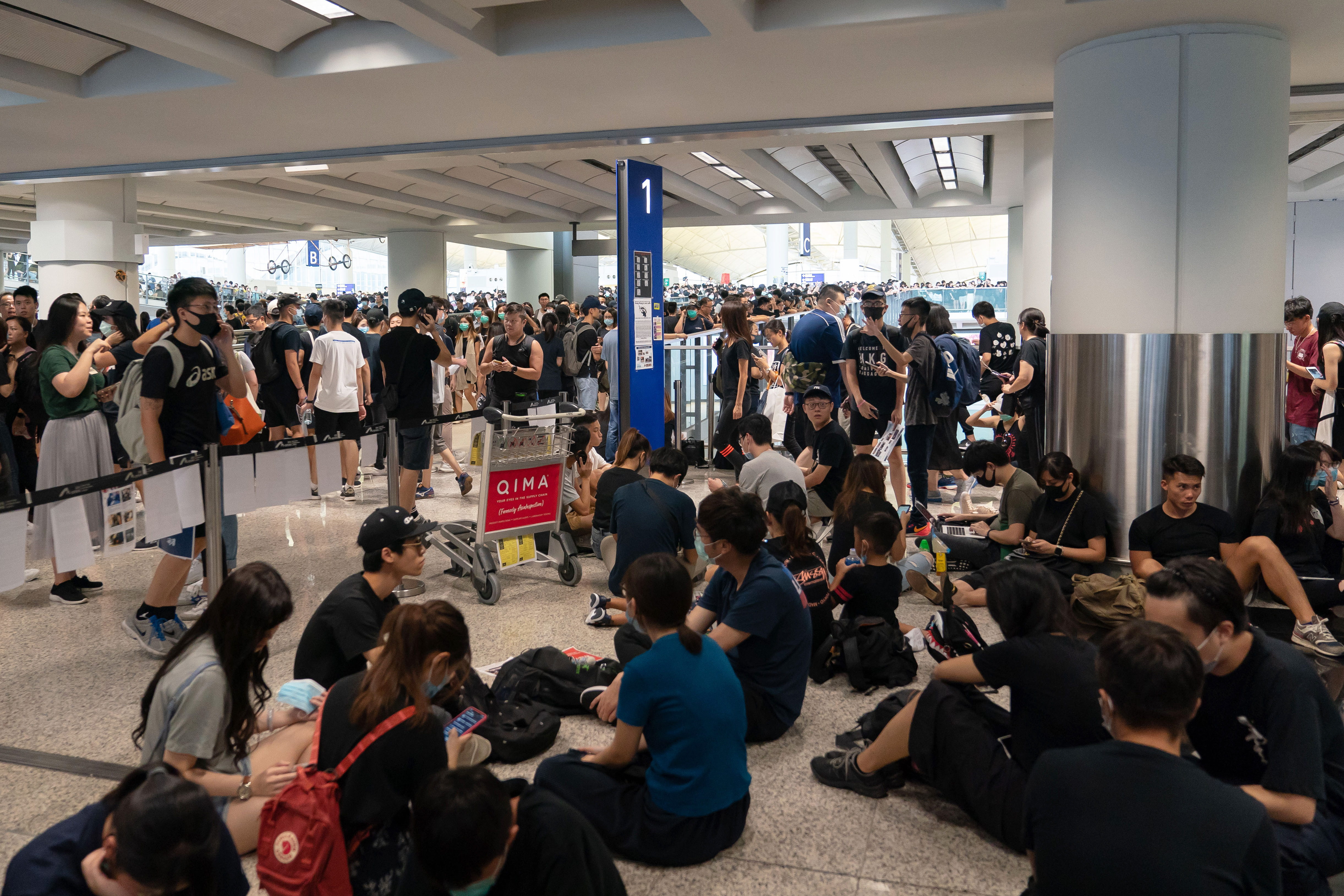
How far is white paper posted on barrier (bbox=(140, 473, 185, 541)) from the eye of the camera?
4777 millimetres

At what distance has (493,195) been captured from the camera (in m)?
17.4

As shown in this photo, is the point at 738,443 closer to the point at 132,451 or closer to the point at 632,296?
the point at 632,296

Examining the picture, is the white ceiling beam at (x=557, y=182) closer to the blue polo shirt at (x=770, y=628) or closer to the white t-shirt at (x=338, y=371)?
the white t-shirt at (x=338, y=371)

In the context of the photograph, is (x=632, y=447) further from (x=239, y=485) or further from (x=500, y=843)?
(x=500, y=843)

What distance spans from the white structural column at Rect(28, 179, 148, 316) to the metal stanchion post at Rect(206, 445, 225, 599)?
9.27 metres

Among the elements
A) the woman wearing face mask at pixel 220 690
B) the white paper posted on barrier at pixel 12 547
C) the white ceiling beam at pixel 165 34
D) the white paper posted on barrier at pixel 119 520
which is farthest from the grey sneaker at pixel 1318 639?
the white ceiling beam at pixel 165 34

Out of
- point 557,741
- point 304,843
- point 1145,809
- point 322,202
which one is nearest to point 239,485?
point 557,741

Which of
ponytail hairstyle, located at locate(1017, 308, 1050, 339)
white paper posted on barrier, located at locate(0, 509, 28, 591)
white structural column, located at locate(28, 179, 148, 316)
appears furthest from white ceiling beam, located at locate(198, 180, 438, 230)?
white paper posted on barrier, located at locate(0, 509, 28, 591)

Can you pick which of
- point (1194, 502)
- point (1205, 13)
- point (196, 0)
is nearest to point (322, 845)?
point (1194, 502)

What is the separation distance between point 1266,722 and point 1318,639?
2834 millimetres

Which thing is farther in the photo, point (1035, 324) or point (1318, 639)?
point (1035, 324)

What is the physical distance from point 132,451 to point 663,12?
13.4 feet

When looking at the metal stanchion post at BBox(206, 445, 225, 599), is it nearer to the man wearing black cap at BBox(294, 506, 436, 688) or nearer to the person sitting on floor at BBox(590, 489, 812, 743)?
the man wearing black cap at BBox(294, 506, 436, 688)

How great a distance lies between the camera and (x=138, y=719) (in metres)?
4.32
